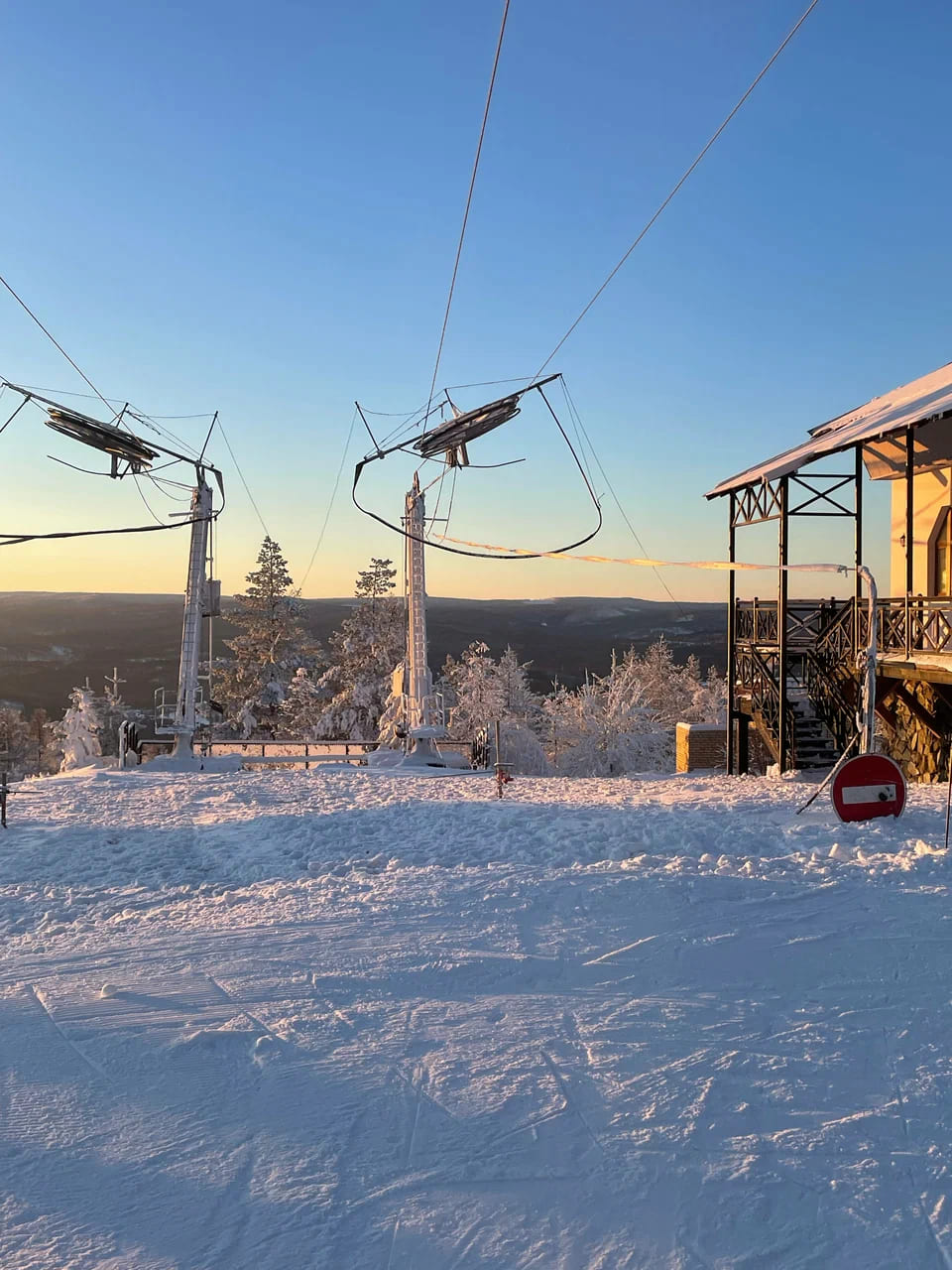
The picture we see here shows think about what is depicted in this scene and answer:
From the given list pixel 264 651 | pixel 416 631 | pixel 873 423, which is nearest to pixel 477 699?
pixel 264 651

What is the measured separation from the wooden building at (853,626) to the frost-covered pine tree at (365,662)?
89.1ft

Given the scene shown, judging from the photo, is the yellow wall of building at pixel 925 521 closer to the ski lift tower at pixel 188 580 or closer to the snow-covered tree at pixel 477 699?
the ski lift tower at pixel 188 580

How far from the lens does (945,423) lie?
652 inches

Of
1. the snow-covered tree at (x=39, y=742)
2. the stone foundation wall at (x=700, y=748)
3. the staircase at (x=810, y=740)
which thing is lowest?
the snow-covered tree at (x=39, y=742)

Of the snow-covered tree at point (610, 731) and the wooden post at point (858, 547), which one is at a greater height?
the wooden post at point (858, 547)

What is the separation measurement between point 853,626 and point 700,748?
712 cm

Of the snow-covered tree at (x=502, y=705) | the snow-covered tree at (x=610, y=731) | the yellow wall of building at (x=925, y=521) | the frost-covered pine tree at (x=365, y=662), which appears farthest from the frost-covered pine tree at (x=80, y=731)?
the yellow wall of building at (x=925, y=521)

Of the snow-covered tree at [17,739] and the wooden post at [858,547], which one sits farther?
the snow-covered tree at [17,739]

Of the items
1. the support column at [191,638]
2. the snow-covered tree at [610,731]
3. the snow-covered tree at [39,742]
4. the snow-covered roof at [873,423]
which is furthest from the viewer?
the snow-covered tree at [39,742]

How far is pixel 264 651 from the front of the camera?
4925 centimetres

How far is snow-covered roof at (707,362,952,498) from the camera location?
12.8m

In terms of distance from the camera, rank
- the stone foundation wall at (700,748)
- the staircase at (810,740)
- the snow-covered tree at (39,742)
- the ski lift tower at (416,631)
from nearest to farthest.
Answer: the staircase at (810,740)
the ski lift tower at (416,631)
the stone foundation wall at (700,748)
the snow-covered tree at (39,742)

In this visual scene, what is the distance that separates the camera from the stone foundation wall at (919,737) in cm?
1595

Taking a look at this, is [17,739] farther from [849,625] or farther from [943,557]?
→ [943,557]
